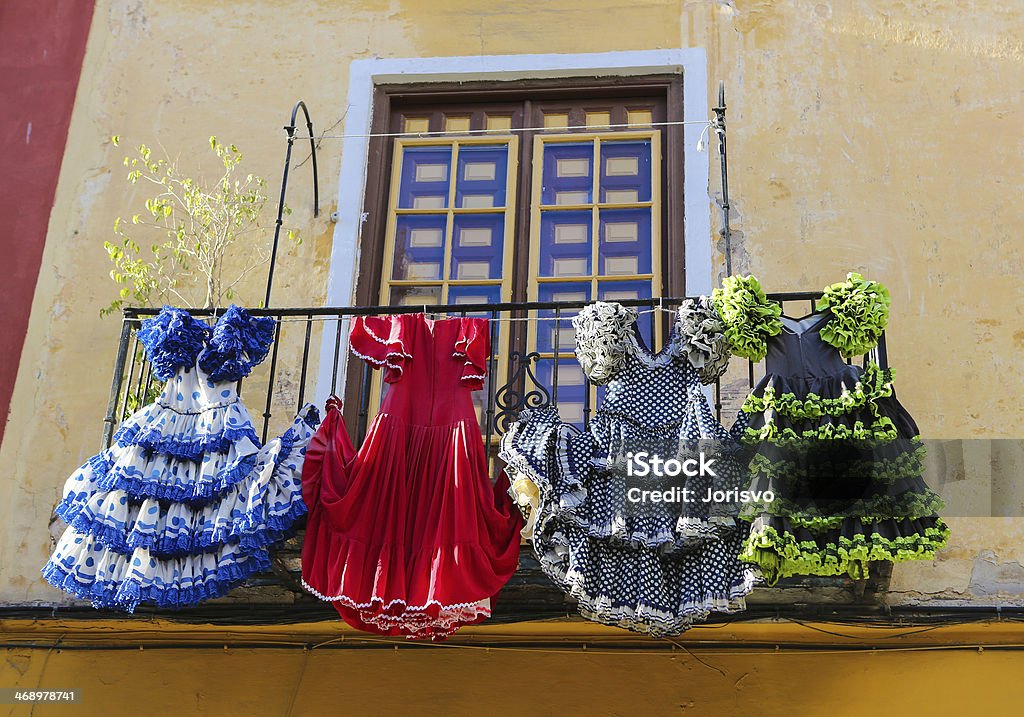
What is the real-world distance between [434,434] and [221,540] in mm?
923

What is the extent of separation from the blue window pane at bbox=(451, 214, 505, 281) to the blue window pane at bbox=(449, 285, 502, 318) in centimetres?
5

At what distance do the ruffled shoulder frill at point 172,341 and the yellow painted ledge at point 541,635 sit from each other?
1.16 m

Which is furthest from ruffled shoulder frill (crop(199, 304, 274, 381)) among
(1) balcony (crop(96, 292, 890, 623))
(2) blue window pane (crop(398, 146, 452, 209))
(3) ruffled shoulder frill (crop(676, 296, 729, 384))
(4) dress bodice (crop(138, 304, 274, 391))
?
(3) ruffled shoulder frill (crop(676, 296, 729, 384))

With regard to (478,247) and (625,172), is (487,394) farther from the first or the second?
(625,172)

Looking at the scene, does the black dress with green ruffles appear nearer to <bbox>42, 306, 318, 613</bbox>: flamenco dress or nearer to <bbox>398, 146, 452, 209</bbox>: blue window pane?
<bbox>42, 306, 318, 613</bbox>: flamenco dress

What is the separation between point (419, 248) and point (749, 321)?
7.22ft

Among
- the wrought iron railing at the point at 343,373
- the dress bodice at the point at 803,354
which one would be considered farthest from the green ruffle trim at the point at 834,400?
the wrought iron railing at the point at 343,373

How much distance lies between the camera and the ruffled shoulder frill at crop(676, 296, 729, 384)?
17.9 feet

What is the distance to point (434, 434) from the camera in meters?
5.60

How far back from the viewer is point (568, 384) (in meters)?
6.55

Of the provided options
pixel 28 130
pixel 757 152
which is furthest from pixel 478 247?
pixel 28 130

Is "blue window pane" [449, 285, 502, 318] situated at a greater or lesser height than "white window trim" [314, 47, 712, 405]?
lesser

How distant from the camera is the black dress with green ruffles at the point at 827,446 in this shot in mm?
4980

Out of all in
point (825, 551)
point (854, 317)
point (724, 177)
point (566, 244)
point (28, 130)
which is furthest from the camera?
point (28, 130)
